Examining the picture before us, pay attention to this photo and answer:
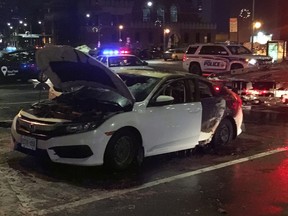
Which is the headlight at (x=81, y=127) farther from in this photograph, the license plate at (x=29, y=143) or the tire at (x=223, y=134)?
the tire at (x=223, y=134)

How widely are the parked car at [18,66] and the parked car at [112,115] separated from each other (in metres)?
13.9

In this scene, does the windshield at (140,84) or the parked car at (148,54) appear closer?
the windshield at (140,84)

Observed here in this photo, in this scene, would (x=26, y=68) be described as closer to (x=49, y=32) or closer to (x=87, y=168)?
(x=87, y=168)

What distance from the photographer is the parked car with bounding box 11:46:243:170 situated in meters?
6.58

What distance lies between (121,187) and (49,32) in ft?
307

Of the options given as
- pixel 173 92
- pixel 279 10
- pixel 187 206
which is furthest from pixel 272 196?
pixel 279 10

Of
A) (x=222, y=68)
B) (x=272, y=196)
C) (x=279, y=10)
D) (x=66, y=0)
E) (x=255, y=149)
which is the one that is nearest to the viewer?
(x=272, y=196)

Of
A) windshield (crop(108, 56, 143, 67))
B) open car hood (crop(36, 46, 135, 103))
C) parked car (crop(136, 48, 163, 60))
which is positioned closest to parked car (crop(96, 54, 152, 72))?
windshield (crop(108, 56, 143, 67))

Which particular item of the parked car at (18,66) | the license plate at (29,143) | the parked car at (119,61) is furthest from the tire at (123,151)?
the parked car at (18,66)

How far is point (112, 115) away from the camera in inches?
268

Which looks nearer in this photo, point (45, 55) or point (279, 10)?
point (45, 55)

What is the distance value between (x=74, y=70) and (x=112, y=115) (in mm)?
1184

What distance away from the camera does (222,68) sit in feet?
77.3

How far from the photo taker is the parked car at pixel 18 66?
70.1ft
